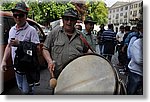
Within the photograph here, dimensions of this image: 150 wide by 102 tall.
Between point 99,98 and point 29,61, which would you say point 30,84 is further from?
point 99,98

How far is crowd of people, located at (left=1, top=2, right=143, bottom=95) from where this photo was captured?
13.3 feet

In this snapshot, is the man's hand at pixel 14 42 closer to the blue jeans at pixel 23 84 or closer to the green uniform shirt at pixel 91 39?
the blue jeans at pixel 23 84

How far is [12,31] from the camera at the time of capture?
4043mm

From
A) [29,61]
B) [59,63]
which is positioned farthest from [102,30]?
[29,61]

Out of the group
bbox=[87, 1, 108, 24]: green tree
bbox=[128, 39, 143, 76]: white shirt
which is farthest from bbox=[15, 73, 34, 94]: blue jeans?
bbox=[128, 39, 143, 76]: white shirt

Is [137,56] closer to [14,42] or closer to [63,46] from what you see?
[63,46]

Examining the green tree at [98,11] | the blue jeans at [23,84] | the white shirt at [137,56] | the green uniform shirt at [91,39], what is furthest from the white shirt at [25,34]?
the white shirt at [137,56]

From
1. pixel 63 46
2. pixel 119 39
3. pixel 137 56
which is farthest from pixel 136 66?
pixel 63 46

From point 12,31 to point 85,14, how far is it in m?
0.76

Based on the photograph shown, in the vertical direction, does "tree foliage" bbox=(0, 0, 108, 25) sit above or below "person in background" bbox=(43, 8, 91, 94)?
above

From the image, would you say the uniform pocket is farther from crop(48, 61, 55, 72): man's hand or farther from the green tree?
the green tree

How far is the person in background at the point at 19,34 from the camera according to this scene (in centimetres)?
404

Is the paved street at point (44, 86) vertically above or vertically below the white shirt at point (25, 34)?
below

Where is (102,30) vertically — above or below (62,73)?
above
